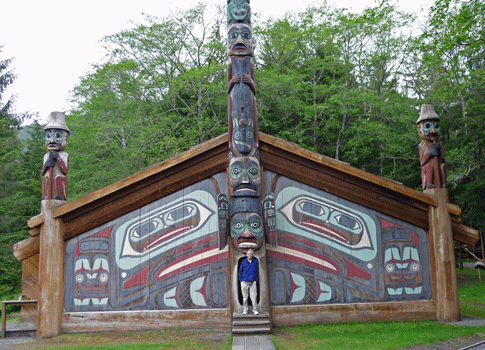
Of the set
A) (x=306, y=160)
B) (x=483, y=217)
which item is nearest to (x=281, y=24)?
(x=483, y=217)

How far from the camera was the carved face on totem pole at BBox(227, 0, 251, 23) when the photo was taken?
8336 millimetres

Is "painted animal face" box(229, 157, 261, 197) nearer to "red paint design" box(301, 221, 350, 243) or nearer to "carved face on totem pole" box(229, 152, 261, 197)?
"carved face on totem pole" box(229, 152, 261, 197)

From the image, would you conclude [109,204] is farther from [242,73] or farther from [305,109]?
[305,109]

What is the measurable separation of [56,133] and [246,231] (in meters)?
4.14

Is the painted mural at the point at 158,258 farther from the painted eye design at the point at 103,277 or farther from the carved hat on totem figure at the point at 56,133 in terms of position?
the carved hat on totem figure at the point at 56,133

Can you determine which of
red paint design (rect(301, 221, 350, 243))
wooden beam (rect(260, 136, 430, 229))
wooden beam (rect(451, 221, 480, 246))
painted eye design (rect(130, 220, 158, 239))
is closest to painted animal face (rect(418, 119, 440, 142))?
wooden beam (rect(260, 136, 430, 229))

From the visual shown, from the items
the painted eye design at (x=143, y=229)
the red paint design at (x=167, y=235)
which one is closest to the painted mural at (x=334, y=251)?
the red paint design at (x=167, y=235)

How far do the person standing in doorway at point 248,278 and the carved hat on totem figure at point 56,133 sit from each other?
421 centimetres

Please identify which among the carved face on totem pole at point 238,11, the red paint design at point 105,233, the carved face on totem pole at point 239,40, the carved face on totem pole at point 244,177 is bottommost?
the red paint design at point 105,233

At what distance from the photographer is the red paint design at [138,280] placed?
7883 millimetres

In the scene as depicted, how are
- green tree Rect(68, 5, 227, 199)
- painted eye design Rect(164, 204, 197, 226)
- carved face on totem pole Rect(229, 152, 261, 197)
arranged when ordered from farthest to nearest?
green tree Rect(68, 5, 227, 199)
painted eye design Rect(164, 204, 197, 226)
carved face on totem pole Rect(229, 152, 261, 197)

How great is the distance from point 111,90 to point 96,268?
13.6m

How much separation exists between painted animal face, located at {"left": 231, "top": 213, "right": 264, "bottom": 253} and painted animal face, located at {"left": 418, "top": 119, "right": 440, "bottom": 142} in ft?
12.6

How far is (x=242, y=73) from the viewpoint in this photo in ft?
26.9
